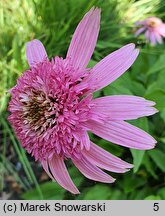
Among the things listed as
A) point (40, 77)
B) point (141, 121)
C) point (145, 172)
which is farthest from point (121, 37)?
point (40, 77)

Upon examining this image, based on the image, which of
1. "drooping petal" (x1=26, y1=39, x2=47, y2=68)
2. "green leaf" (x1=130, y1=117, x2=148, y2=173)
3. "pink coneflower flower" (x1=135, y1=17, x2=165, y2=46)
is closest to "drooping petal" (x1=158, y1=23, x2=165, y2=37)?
"pink coneflower flower" (x1=135, y1=17, x2=165, y2=46)

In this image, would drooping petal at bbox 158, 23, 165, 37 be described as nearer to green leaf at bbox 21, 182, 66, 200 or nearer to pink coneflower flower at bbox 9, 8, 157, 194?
green leaf at bbox 21, 182, 66, 200

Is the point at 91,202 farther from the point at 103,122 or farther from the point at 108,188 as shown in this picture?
the point at 103,122

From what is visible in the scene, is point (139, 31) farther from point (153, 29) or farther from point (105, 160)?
point (105, 160)

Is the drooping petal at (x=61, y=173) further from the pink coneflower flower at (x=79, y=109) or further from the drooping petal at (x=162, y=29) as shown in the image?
the drooping petal at (x=162, y=29)

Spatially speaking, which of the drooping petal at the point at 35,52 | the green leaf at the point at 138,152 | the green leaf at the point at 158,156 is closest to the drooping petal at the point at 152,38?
the green leaf at the point at 158,156

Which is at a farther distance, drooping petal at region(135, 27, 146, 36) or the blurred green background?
drooping petal at region(135, 27, 146, 36)

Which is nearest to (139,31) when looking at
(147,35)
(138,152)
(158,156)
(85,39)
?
(147,35)
